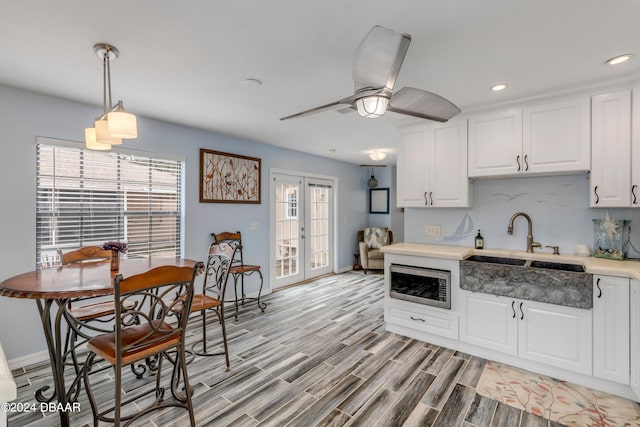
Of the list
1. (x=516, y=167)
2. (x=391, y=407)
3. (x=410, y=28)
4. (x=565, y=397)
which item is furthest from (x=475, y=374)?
(x=410, y=28)

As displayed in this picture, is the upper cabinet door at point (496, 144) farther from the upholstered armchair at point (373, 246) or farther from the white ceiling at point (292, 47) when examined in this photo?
the upholstered armchair at point (373, 246)

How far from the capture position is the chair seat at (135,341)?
1689mm

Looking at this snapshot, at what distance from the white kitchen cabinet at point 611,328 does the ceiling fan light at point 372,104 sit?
6.85 ft

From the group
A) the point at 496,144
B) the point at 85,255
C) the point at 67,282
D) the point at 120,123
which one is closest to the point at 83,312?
the point at 67,282

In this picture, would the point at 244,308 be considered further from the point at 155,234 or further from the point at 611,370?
the point at 611,370

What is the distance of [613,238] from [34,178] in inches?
203

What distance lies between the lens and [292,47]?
6.53ft

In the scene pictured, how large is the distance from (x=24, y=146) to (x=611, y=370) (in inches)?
201

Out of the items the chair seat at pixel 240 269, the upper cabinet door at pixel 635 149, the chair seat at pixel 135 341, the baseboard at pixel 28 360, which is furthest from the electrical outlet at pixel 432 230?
the baseboard at pixel 28 360

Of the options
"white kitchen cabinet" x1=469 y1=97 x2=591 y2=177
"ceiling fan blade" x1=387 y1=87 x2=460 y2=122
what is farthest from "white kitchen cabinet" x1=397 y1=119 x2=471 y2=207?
"ceiling fan blade" x1=387 y1=87 x2=460 y2=122

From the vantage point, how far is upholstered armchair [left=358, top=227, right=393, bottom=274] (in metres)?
6.29

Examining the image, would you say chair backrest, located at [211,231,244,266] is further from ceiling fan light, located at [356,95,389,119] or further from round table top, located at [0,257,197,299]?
ceiling fan light, located at [356,95,389,119]

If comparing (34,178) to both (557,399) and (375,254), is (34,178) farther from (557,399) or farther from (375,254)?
(375,254)

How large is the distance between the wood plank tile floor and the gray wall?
553 millimetres
